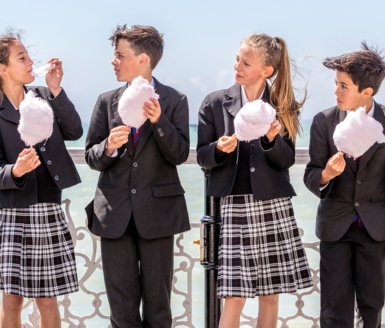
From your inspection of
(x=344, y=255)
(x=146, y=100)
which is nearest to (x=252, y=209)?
(x=344, y=255)

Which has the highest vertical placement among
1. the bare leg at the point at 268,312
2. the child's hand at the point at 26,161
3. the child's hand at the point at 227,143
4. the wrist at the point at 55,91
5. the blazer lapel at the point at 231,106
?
the wrist at the point at 55,91

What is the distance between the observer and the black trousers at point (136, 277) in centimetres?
390

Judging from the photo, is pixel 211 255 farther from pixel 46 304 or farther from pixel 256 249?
pixel 46 304

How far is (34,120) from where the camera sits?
3.66 m

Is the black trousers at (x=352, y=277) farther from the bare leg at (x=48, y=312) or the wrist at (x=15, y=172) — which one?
the wrist at (x=15, y=172)

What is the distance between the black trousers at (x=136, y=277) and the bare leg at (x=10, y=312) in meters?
0.46

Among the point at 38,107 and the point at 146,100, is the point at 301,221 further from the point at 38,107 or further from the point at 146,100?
the point at 38,107

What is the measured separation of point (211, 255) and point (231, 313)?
1.02 ft

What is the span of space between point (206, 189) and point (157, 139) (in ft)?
1.37

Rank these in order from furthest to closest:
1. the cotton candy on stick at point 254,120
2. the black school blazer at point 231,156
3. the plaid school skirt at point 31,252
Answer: the plaid school skirt at point 31,252 < the black school blazer at point 231,156 < the cotton candy on stick at point 254,120

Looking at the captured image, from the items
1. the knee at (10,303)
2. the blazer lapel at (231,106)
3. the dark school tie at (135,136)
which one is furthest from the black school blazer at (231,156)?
the knee at (10,303)

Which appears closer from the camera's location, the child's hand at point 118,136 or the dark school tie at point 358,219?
the child's hand at point 118,136

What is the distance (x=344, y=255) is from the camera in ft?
12.6

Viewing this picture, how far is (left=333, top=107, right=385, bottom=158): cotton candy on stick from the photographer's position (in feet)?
11.7
